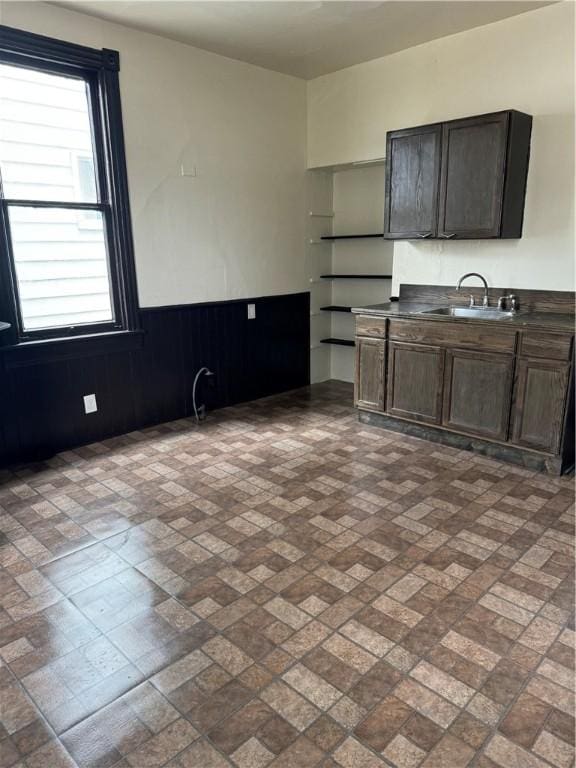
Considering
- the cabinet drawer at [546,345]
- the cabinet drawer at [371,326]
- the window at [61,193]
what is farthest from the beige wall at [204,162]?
the cabinet drawer at [546,345]

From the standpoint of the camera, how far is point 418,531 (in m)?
2.63

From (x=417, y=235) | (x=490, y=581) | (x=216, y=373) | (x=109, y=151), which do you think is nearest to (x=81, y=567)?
(x=490, y=581)

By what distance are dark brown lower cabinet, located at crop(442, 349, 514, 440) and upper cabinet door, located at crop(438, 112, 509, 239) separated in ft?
2.78

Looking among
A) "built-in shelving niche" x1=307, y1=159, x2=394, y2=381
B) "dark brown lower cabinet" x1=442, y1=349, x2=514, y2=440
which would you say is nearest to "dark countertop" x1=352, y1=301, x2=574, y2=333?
"dark brown lower cabinet" x1=442, y1=349, x2=514, y2=440

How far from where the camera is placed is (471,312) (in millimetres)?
3930

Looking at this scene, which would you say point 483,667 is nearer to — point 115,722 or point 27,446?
point 115,722

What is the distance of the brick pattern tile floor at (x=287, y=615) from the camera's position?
1.54 meters

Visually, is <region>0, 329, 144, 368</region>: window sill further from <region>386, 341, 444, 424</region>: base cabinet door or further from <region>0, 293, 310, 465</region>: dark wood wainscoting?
<region>386, 341, 444, 424</region>: base cabinet door

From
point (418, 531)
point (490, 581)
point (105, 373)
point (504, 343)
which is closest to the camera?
point (490, 581)

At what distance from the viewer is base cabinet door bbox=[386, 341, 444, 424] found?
3.68 meters

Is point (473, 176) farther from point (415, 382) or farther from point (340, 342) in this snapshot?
point (340, 342)

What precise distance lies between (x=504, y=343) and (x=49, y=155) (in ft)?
10.3

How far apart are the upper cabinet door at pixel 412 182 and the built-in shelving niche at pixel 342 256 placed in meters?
0.91

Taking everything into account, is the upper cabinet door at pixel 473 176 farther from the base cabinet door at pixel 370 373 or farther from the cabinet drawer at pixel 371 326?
the base cabinet door at pixel 370 373
